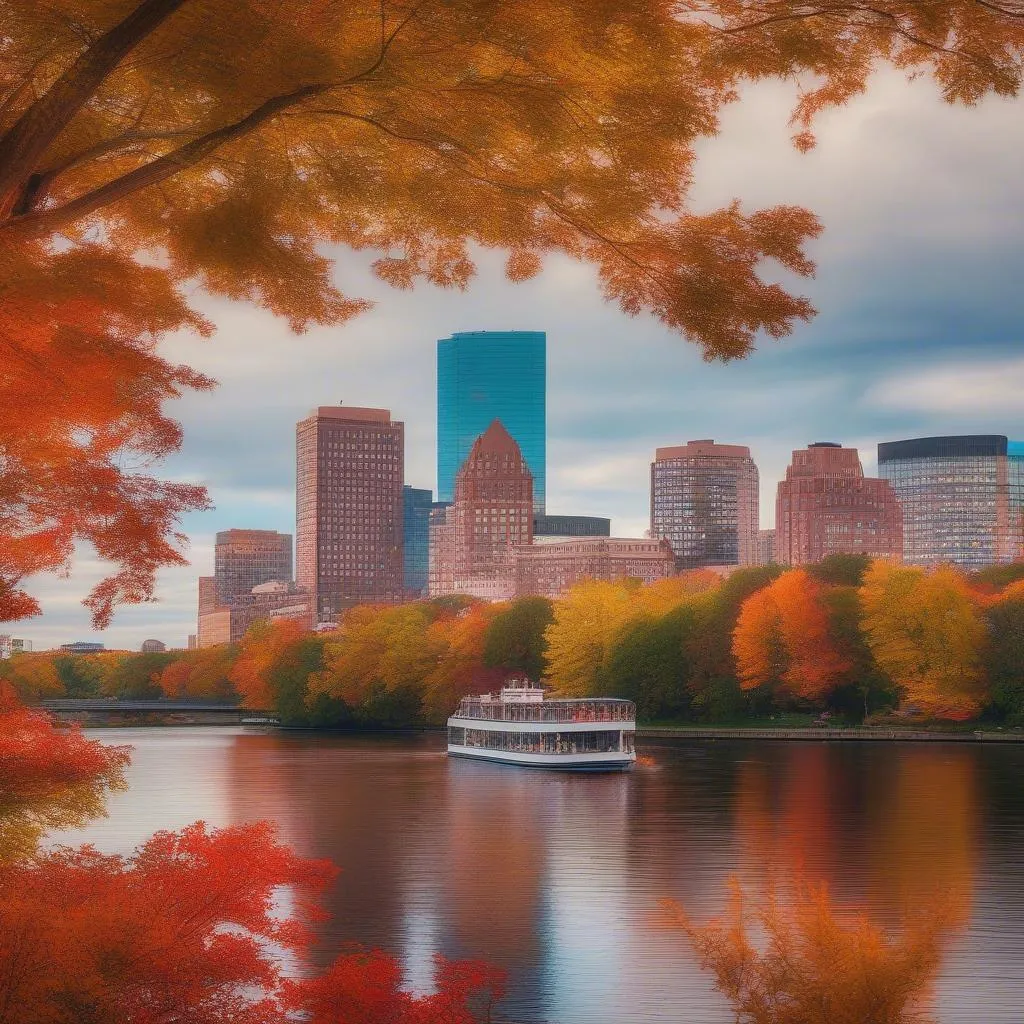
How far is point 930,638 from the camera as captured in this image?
88.7 meters

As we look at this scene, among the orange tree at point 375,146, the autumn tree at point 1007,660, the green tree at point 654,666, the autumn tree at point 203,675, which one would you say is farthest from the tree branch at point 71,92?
the autumn tree at point 203,675

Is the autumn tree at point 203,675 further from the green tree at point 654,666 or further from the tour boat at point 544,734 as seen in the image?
the tour boat at point 544,734

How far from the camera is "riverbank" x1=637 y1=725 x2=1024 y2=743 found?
86625 millimetres

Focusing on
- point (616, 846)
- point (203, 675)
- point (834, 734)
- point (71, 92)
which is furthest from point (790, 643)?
point (203, 675)

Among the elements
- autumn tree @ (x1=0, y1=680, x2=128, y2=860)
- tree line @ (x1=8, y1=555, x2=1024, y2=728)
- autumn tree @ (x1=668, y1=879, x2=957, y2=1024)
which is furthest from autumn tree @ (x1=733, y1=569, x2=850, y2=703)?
autumn tree @ (x1=668, y1=879, x2=957, y2=1024)

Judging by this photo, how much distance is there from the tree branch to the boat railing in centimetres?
6837

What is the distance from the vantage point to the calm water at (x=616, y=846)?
2678cm

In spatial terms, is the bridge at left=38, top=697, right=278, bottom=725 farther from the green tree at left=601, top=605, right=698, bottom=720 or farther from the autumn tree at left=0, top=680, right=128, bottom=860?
the autumn tree at left=0, top=680, right=128, bottom=860

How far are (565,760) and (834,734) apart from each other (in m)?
25.1

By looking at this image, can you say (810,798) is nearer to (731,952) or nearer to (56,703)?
(731,952)

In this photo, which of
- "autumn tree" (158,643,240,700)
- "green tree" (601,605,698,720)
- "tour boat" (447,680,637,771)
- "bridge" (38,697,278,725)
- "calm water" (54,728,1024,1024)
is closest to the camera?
"calm water" (54,728,1024,1024)

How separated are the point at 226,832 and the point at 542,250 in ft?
51.5

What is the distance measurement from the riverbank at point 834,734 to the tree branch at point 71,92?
273 feet

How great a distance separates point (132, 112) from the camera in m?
12.5
